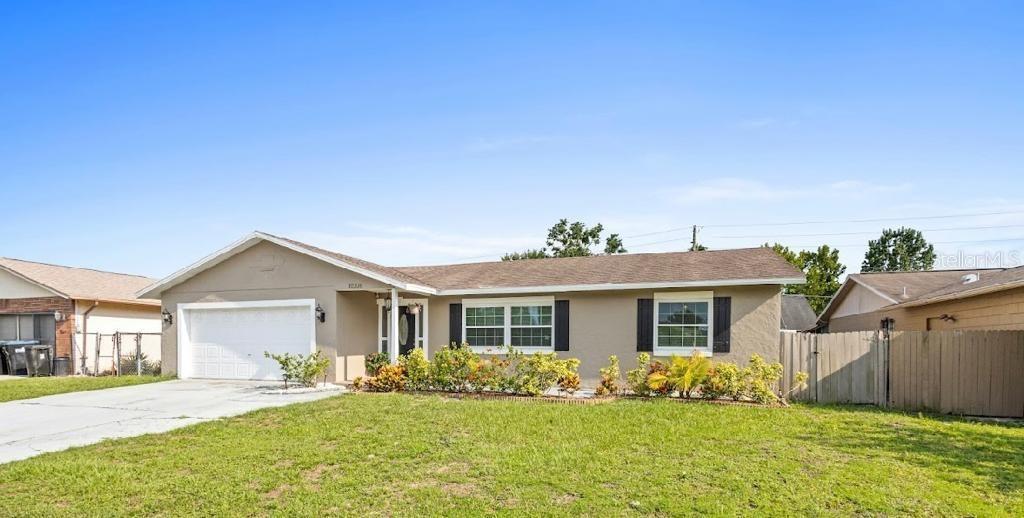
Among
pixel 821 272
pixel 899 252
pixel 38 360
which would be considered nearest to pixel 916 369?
pixel 38 360

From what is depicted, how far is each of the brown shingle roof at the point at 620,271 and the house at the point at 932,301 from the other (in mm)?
3650

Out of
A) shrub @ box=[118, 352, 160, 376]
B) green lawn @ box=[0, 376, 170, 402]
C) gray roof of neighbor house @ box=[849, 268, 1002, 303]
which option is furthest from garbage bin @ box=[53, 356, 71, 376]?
gray roof of neighbor house @ box=[849, 268, 1002, 303]

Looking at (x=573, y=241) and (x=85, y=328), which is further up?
(x=573, y=241)

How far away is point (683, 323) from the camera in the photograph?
45.5 feet

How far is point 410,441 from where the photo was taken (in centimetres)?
773

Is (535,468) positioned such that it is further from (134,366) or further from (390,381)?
(134,366)

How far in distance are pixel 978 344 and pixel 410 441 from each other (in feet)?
33.4

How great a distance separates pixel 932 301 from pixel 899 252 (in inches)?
2121

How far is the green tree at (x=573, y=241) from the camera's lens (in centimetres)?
4866

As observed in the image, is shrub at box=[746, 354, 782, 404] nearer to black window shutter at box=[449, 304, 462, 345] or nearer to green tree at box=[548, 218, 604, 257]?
black window shutter at box=[449, 304, 462, 345]

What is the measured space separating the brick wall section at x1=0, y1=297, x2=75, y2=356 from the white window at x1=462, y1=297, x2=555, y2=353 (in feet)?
43.6

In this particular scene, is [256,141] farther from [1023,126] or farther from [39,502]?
[1023,126]

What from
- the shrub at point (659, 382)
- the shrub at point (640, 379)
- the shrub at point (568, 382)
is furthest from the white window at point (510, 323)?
the shrub at point (659, 382)

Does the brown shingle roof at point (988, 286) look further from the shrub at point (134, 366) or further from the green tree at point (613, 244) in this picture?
the green tree at point (613, 244)
